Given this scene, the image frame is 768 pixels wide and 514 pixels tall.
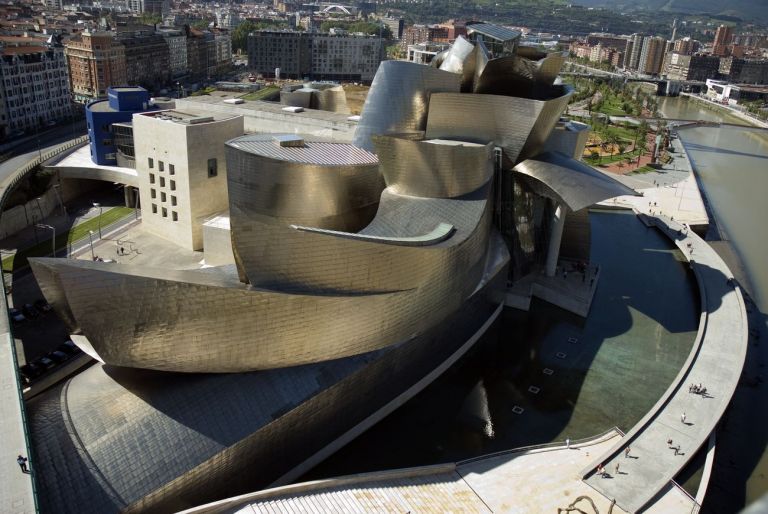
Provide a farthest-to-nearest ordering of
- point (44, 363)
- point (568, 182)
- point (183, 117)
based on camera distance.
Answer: point (183, 117)
point (568, 182)
point (44, 363)

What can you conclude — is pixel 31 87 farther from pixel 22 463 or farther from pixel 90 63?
pixel 22 463

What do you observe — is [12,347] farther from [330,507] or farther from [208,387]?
[330,507]

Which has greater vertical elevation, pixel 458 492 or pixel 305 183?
pixel 305 183

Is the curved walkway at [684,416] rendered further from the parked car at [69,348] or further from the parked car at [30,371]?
the parked car at [30,371]

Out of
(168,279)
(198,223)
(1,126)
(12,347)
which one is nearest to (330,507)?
(168,279)

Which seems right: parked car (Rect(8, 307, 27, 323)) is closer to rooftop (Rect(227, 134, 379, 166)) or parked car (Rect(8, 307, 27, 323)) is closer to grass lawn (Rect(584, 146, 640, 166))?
rooftop (Rect(227, 134, 379, 166))

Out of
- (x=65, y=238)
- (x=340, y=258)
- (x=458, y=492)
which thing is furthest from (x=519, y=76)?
(x=65, y=238)
